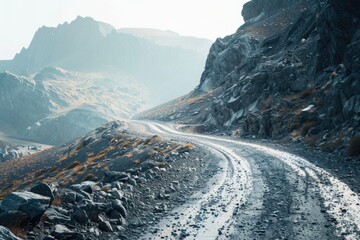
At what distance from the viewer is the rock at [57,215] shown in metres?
10.5

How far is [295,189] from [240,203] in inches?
130

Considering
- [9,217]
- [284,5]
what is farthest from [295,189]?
[284,5]

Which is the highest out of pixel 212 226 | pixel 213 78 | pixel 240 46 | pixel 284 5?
pixel 284 5

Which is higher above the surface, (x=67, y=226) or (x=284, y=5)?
(x=284, y=5)

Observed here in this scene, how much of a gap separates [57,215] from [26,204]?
124 cm

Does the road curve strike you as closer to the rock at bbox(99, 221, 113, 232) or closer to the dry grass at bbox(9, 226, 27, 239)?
the rock at bbox(99, 221, 113, 232)

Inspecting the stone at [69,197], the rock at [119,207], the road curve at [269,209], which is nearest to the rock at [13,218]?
the stone at [69,197]

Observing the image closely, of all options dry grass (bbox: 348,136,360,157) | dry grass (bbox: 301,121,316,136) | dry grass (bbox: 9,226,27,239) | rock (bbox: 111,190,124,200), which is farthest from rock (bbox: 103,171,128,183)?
dry grass (bbox: 301,121,316,136)

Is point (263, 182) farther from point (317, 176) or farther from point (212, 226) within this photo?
point (212, 226)

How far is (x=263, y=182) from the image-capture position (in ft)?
53.7

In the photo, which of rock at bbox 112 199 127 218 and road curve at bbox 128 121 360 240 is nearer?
road curve at bbox 128 121 360 240

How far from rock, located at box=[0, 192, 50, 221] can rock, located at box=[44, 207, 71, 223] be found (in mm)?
372

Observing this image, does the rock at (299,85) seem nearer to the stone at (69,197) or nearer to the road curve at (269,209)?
the road curve at (269,209)

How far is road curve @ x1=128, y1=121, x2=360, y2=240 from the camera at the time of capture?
33.1 feet
